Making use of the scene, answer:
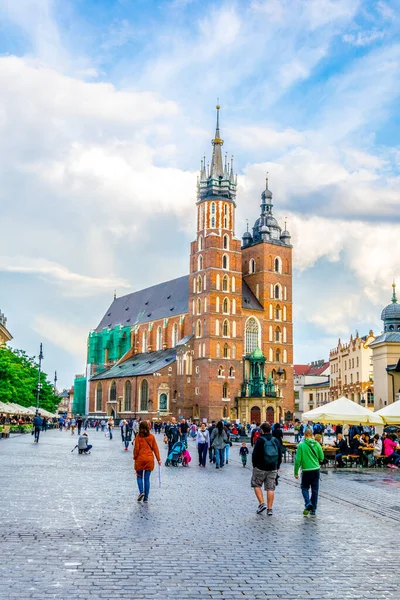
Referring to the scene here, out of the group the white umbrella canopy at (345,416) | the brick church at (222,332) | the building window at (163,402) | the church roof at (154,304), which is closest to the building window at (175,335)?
the brick church at (222,332)

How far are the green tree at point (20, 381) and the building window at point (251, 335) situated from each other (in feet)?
72.7

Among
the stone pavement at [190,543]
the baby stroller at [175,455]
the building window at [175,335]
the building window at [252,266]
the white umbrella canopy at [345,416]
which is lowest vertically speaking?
the stone pavement at [190,543]

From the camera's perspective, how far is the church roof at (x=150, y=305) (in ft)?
292

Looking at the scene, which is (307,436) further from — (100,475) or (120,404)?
(120,404)

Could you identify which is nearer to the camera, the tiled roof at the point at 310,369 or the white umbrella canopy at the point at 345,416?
the white umbrella canopy at the point at 345,416

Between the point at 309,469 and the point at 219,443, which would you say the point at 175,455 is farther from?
the point at 309,469

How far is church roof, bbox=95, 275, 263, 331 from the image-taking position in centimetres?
8469

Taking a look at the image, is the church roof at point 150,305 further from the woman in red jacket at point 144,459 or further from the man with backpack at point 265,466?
the man with backpack at point 265,466

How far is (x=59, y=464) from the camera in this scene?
2162 centimetres

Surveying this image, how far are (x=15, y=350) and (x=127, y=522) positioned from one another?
56.8 metres

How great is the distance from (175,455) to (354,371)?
65.5 metres

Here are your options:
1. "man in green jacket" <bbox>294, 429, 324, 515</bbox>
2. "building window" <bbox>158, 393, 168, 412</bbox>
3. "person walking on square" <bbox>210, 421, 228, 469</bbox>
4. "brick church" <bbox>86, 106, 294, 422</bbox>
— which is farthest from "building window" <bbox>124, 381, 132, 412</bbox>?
"man in green jacket" <bbox>294, 429, 324, 515</bbox>

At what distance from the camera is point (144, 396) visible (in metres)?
79.1

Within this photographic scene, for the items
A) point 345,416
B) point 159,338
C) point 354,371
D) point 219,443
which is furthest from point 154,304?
point 219,443
